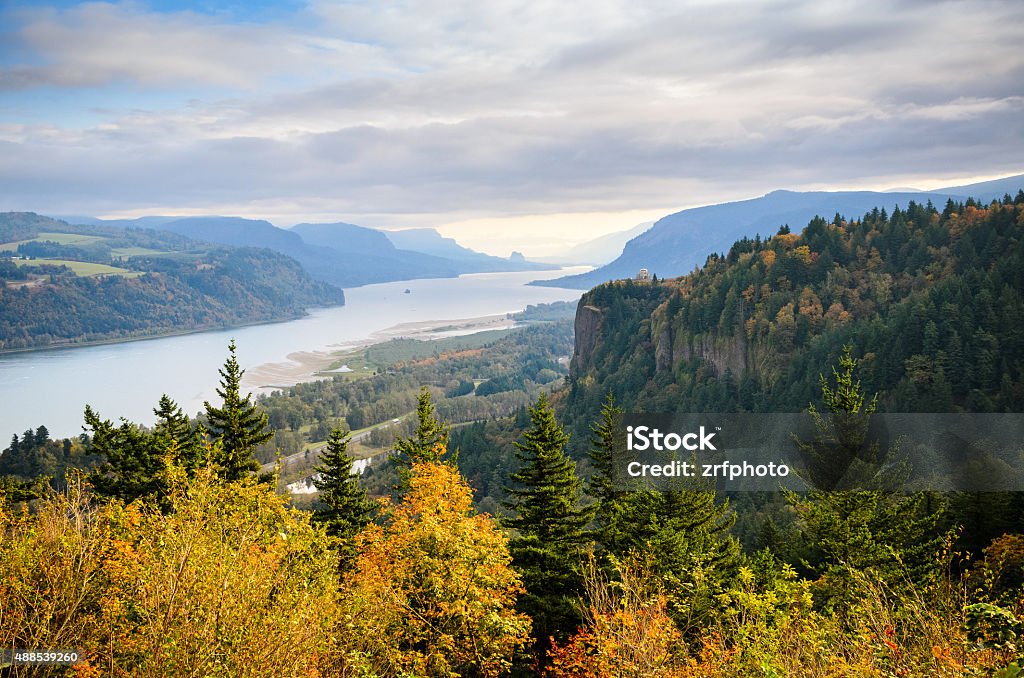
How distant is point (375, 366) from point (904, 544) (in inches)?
6544

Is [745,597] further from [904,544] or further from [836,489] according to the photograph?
[904,544]

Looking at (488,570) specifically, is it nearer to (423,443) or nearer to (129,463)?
(423,443)

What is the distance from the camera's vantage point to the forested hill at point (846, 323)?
Answer: 2375 inches

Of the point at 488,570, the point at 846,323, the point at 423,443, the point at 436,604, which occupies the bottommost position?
the point at 436,604

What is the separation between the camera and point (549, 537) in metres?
23.7

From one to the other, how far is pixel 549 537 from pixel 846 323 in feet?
215

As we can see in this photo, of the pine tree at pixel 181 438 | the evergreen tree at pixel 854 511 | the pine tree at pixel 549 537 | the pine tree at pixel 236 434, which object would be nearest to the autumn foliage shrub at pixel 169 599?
the pine tree at pixel 549 537

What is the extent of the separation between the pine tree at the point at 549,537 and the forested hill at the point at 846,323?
45.1m

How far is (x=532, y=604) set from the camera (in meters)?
22.5

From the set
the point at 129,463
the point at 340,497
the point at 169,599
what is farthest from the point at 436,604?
the point at 129,463

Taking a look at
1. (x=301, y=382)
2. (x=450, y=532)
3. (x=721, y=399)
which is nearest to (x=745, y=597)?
(x=450, y=532)

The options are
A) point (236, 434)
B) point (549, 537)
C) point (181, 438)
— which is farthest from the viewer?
point (181, 438)

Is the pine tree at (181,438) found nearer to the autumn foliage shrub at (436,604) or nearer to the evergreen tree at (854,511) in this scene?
the autumn foliage shrub at (436,604)

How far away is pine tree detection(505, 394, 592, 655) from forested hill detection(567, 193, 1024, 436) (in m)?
45.1
